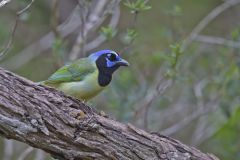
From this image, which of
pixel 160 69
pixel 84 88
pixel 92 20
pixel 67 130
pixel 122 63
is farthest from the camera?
pixel 160 69

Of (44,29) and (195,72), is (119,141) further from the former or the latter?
(44,29)

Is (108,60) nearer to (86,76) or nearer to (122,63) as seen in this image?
(122,63)

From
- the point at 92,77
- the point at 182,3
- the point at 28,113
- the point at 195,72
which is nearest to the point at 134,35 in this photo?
the point at 92,77

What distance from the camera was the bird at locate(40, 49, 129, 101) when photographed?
5219 millimetres

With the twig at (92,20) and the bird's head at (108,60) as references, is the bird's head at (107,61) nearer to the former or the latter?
the bird's head at (108,60)

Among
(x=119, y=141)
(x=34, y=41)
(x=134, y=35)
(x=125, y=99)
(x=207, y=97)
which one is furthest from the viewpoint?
(x=34, y=41)

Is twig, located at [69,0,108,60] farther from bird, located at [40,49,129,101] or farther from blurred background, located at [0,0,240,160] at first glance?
bird, located at [40,49,129,101]

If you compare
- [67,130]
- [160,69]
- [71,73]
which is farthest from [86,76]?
[160,69]

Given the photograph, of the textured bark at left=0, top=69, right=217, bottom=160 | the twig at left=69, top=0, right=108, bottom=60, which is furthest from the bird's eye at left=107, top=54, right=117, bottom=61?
the textured bark at left=0, top=69, right=217, bottom=160

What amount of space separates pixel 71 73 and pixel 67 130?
151 centimetres

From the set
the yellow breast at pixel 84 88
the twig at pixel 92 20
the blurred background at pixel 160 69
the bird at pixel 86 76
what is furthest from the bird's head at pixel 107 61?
the twig at pixel 92 20

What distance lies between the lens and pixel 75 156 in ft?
12.8

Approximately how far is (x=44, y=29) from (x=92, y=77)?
4.00 meters

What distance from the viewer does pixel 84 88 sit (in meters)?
5.21
